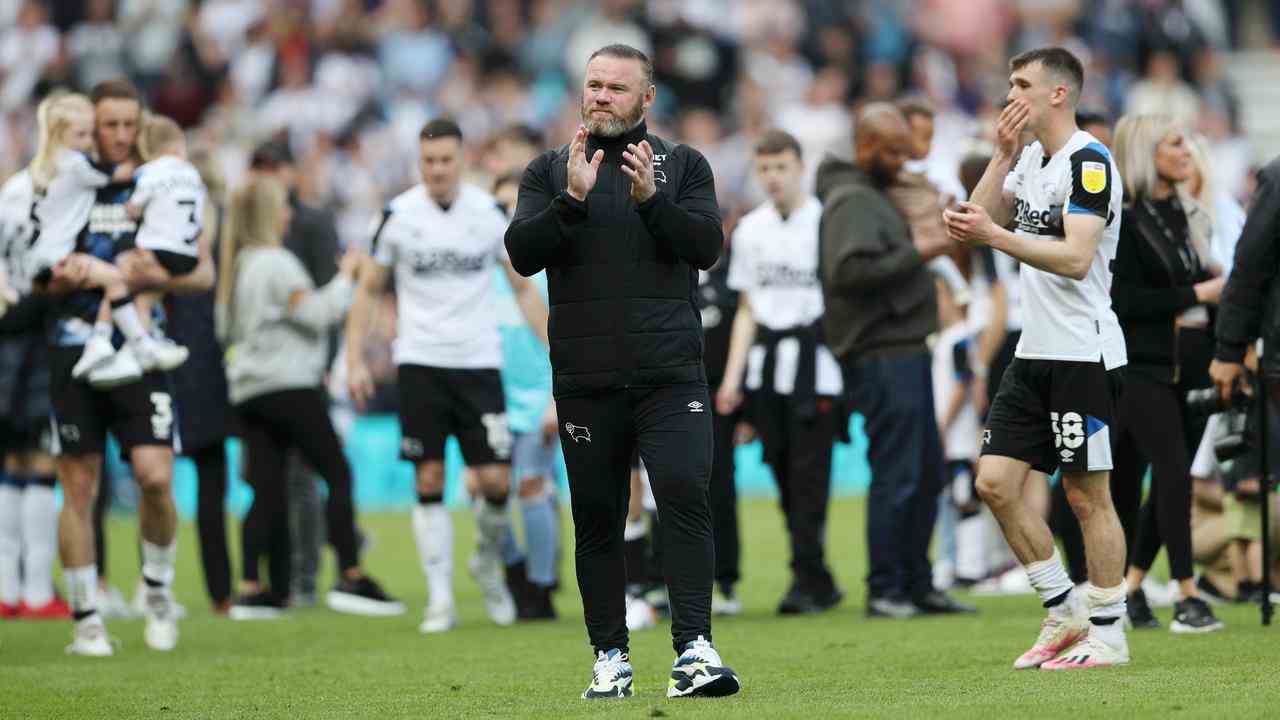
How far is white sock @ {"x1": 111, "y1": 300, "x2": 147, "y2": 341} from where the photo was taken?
10.4 metres

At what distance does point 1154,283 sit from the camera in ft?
32.4

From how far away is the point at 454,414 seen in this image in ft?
38.2

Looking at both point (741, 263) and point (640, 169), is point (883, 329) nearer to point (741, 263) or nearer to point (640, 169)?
point (741, 263)

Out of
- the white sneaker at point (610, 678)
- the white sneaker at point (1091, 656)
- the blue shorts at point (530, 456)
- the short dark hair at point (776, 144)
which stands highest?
the short dark hair at point (776, 144)

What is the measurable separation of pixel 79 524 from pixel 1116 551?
5.25 metres

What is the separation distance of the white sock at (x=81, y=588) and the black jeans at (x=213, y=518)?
214 centimetres

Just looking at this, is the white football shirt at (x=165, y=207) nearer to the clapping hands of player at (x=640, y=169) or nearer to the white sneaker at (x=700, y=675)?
the clapping hands of player at (x=640, y=169)

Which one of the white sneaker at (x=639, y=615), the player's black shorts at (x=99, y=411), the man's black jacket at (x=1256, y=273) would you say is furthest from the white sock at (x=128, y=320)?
the man's black jacket at (x=1256, y=273)

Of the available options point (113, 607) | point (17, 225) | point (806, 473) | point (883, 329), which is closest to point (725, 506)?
point (806, 473)

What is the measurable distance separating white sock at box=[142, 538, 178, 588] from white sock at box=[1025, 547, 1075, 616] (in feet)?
15.1

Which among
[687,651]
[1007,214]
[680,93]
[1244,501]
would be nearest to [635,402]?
[687,651]

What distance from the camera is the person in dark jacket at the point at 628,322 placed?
24.8 ft

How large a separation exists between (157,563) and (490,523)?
1953mm

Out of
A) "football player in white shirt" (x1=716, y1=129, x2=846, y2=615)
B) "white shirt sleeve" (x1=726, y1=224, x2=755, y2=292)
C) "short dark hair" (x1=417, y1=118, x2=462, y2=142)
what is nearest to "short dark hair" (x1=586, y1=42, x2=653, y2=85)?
"short dark hair" (x1=417, y1=118, x2=462, y2=142)
